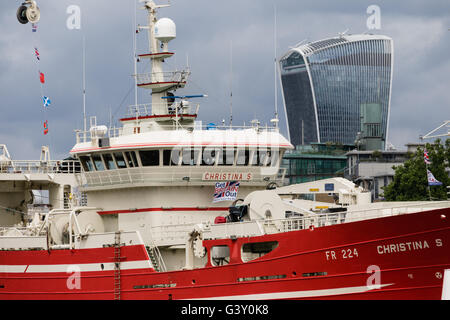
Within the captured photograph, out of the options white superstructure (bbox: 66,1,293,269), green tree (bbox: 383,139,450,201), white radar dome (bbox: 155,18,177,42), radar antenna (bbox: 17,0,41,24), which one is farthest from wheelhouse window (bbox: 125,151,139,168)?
green tree (bbox: 383,139,450,201)

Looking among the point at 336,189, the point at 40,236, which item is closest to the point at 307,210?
the point at 336,189

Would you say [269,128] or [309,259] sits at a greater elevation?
[269,128]

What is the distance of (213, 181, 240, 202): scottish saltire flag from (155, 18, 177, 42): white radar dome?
7.16 metres

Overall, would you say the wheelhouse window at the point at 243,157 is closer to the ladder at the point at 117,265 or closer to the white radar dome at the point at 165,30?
the ladder at the point at 117,265

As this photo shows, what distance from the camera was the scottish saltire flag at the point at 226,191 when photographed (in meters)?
33.6

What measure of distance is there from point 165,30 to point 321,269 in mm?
13635

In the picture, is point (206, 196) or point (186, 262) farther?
point (206, 196)

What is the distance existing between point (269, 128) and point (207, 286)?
7.74 m

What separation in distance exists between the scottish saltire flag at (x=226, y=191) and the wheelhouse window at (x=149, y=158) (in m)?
2.51

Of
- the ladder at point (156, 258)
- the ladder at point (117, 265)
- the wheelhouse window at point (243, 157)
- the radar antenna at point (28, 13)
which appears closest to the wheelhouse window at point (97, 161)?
the ladder at point (117, 265)

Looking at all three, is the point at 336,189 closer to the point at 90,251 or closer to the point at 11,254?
the point at 90,251
